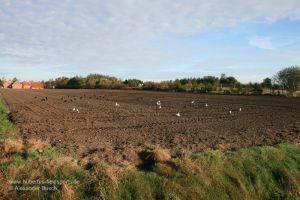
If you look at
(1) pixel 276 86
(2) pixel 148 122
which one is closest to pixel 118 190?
(2) pixel 148 122

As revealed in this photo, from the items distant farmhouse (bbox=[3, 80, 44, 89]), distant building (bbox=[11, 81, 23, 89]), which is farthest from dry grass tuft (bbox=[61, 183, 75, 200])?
distant building (bbox=[11, 81, 23, 89])

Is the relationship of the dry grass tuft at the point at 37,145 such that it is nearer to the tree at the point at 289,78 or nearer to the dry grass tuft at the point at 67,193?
the dry grass tuft at the point at 67,193

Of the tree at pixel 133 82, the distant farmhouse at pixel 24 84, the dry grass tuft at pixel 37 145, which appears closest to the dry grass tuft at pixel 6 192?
the dry grass tuft at pixel 37 145

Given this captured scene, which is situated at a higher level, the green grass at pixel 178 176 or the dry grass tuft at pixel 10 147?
the dry grass tuft at pixel 10 147

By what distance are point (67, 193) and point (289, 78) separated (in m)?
77.3

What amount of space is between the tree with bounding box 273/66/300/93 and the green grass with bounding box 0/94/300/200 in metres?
68.7

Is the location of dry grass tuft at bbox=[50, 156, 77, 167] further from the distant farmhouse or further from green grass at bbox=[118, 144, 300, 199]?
the distant farmhouse

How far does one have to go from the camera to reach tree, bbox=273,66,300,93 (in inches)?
3130

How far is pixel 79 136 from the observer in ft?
58.4

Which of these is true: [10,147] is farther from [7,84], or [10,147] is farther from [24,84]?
[7,84]

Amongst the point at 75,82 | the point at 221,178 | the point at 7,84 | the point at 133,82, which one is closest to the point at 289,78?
the point at 133,82

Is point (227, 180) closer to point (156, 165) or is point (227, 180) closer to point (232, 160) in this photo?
point (232, 160)

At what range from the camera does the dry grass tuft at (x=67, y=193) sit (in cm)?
996

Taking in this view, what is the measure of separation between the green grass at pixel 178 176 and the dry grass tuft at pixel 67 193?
0.29 feet
